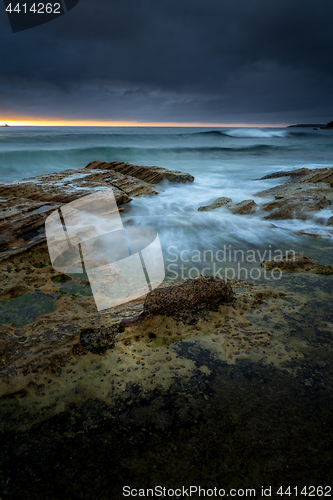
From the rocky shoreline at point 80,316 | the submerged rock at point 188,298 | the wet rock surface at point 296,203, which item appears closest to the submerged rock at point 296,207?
the wet rock surface at point 296,203

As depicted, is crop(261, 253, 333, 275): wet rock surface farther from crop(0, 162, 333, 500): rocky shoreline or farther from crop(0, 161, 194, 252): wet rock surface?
crop(0, 161, 194, 252): wet rock surface

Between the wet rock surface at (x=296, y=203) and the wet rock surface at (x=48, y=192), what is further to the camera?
the wet rock surface at (x=296, y=203)

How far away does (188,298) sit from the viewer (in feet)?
7.55

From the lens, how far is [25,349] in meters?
1.89

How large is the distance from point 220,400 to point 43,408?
3.44 feet

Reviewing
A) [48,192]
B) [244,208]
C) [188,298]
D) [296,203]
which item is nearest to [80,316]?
[188,298]

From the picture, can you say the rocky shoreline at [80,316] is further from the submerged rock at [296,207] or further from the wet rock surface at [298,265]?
the submerged rock at [296,207]

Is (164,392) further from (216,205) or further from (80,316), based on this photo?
(216,205)

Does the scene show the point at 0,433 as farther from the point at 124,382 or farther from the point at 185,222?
the point at 185,222

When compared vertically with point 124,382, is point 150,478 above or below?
below

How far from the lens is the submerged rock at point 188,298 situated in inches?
88.6

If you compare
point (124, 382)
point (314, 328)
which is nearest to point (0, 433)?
point (124, 382)

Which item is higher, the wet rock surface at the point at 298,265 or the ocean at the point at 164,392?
the wet rock surface at the point at 298,265

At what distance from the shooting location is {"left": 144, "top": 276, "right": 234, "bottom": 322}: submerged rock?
2250 millimetres
